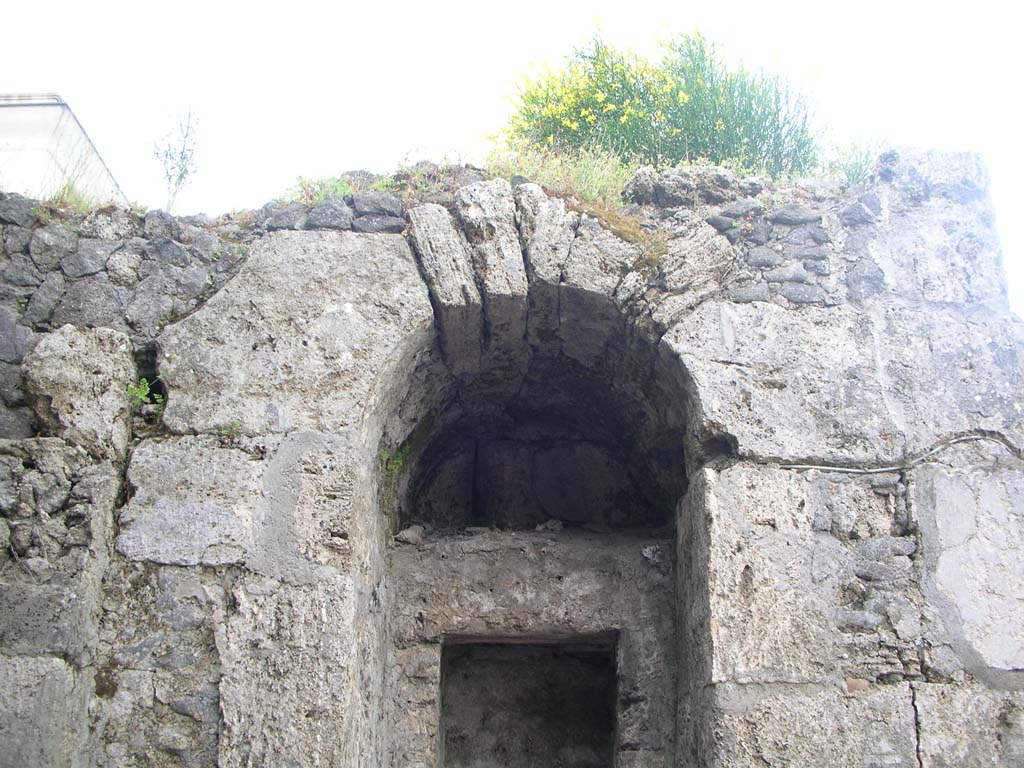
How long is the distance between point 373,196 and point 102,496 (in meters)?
1.70

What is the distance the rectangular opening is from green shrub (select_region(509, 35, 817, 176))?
3689 millimetres

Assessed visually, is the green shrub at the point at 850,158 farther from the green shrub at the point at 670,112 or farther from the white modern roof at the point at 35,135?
the white modern roof at the point at 35,135

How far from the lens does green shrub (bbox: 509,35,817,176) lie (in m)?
7.18

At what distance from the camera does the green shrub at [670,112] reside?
23.5 ft

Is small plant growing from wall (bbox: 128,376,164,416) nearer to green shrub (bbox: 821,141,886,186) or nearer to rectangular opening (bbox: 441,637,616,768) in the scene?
rectangular opening (bbox: 441,637,616,768)

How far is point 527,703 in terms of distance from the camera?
4613 mm

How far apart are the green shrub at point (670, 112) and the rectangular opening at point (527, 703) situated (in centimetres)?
369

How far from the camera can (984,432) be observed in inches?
146

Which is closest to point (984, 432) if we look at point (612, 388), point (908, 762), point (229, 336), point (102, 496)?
point (908, 762)

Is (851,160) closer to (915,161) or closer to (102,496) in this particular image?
(915,161)

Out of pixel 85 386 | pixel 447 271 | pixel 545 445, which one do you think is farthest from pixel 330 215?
pixel 545 445

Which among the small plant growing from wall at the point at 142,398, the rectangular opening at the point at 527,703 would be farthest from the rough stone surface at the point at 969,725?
the small plant growing from wall at the point at 142,398

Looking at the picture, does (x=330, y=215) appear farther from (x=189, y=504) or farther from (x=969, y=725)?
(x=969, y=725)

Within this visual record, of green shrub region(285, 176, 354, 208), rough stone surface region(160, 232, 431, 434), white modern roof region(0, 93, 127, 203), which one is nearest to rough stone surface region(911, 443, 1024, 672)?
rough stone surface region(160, 232, 431, 434)
